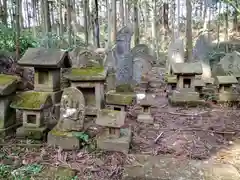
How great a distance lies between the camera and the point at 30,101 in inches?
166

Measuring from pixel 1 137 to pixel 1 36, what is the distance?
19.4ft

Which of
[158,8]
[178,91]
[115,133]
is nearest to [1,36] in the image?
[178,91]

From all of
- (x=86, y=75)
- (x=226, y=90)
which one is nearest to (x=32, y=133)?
(x=86, y=75)

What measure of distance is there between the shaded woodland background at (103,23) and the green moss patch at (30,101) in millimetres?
3735

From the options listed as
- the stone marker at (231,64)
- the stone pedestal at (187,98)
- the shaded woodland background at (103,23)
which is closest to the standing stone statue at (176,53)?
the shaded woodland background at (103,23)

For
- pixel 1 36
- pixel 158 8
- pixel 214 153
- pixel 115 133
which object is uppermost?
pixel 158 8

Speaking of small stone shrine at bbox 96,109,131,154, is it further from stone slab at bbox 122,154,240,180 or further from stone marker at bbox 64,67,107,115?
stone marker at bbox 64,67,107,115

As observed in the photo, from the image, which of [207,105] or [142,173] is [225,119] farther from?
[142,173]

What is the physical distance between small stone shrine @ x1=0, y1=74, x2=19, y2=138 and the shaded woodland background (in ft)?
11.9

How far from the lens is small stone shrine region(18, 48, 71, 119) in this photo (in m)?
4.55

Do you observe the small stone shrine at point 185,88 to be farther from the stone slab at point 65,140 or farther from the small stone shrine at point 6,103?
the small stone shrine at point 6,103

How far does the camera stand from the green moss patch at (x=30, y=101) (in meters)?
4.13

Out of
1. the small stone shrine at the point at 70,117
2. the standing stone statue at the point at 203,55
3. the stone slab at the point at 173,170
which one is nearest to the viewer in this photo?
the stone slab at the point at 173,170

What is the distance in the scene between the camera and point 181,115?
6.00m
